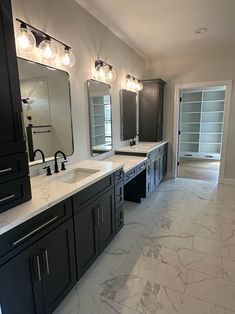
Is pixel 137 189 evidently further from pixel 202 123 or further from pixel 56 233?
pixel 202 123

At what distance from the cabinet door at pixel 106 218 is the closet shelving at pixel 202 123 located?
4981 millimetres

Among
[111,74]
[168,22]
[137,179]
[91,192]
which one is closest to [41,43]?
[111,74]

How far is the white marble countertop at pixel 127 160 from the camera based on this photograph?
9.01ft

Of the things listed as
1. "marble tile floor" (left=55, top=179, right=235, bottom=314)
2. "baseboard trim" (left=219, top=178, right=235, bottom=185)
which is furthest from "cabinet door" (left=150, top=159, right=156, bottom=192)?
"baseboard trim" (left=219, top=178, right=235, bottom=185)

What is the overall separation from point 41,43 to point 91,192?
55.5 inches

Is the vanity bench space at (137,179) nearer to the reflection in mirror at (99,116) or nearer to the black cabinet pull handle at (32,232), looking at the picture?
the reflection in mirror at (99,116)

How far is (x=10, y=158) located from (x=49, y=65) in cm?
118

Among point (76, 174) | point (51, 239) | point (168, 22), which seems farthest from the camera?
point (168, 22)

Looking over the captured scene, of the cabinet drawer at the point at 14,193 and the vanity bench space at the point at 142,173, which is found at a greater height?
the cabinet drawer at the point at 14,193

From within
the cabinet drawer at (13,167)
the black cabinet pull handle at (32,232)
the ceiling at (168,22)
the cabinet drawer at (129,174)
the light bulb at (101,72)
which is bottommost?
the cabinet drawer at (129,174)

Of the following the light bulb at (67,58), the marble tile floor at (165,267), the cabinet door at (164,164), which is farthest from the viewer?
the cabinet door at (164,164)

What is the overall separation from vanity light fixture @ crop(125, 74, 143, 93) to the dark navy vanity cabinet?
265 cm

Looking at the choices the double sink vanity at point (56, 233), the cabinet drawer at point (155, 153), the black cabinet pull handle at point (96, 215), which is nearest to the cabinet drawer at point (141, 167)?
the cabinet drawer at point (155, 153)

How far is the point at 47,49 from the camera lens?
73.9 inches
